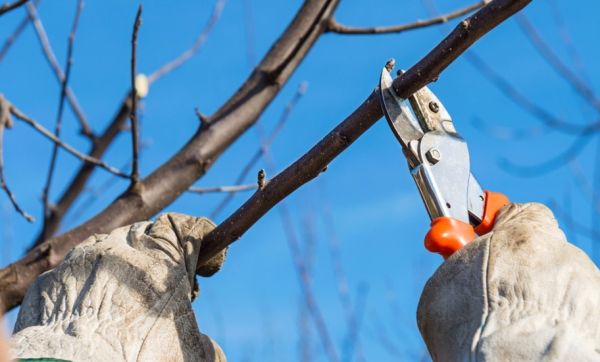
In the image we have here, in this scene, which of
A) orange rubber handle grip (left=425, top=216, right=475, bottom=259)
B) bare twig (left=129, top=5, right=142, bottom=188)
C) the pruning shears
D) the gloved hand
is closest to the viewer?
the gloved hand

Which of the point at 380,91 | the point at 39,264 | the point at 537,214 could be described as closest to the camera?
the point at 537,214

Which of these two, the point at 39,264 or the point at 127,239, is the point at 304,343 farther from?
the point at 127,239

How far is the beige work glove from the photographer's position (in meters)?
2.02

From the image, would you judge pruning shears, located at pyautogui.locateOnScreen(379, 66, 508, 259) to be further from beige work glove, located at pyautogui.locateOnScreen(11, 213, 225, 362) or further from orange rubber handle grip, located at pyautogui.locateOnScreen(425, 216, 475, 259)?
beige work glove, located at pyautogui.locateOnScreen(11, 213, 225, 362)

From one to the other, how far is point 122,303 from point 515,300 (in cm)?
71

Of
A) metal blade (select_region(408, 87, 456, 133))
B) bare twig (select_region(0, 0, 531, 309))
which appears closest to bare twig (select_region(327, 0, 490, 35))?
bare twig (select_region(0, 0, 531, 309))

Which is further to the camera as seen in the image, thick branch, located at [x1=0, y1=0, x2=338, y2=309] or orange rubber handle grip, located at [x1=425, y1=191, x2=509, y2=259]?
thick branch, located at [x1=0, y1=0, x2=338, y2=309]

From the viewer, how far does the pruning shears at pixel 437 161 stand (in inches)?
84.4

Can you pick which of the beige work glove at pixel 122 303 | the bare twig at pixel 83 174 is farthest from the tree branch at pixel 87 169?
the beige work glove at pixel 122 303

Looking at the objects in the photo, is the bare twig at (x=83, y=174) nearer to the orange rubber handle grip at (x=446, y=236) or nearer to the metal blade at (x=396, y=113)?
the metal blade at (x=396, y=113)

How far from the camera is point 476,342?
182cm

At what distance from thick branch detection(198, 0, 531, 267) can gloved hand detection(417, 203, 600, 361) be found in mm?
325

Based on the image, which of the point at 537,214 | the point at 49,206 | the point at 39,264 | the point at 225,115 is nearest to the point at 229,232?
the point at 537,214

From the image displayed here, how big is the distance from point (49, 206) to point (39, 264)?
78cm
